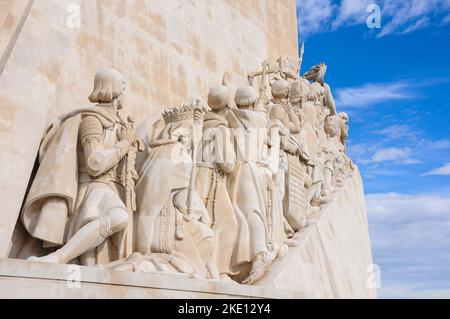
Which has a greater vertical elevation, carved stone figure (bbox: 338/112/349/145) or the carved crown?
carved stone figure (bbox: 338/112/349/145)

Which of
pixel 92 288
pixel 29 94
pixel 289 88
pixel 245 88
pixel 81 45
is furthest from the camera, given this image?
pixel 289 88

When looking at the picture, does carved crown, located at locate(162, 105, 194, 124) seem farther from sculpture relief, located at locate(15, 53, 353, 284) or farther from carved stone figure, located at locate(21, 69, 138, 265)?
carved stone figure, located at locate(21, 69, 138, 265)

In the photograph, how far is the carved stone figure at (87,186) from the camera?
12.4ft

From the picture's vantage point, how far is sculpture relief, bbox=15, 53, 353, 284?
3.86 metres

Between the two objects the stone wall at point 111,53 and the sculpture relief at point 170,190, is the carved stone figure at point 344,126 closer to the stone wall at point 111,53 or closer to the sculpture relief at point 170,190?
the stone wall at point 111,53

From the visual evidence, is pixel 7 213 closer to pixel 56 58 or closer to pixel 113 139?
pixel 113 139

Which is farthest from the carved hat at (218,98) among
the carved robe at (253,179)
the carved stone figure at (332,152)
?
the carved stone figure at (332,152)

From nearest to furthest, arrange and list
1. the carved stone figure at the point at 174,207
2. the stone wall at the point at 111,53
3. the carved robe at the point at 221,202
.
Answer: the stone wall at the point at 111,53 → the carved stone figure at the point at 174,207 → the carved robe at the point at 221,202

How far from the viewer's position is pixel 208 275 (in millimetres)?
4547

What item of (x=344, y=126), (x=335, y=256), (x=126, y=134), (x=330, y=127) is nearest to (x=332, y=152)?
(x=330, y=127)

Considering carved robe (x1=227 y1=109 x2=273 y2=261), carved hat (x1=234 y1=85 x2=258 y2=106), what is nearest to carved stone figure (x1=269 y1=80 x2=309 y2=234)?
carved robe (x1=227 y1=109 x2=273 y2=261)

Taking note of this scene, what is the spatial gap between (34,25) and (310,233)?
3875 mm
